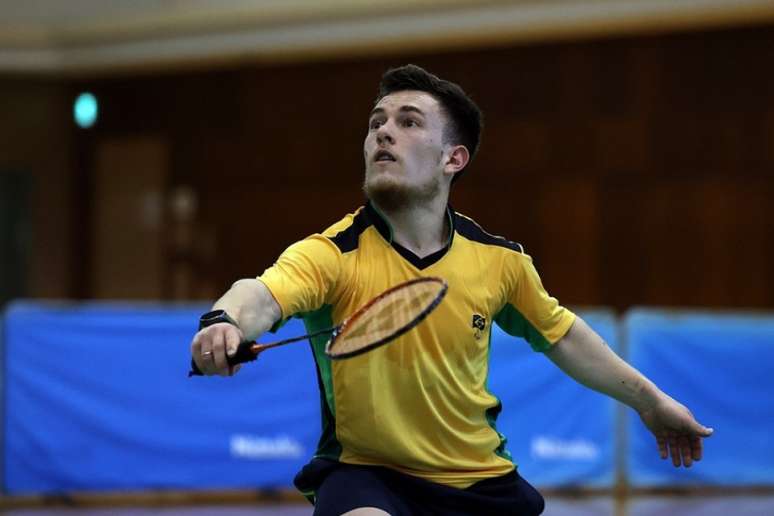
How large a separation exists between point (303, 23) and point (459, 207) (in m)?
2.67

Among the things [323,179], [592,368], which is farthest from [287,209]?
[592,368]

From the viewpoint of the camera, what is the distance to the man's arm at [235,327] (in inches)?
121

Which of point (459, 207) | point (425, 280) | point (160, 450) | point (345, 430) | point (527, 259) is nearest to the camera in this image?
point (425, 280)

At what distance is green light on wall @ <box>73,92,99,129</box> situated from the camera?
15.9m

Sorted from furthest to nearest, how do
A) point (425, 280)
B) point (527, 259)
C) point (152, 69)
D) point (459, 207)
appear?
point (152, 69), point (459, 207), point (527, 259), point (425, 280)

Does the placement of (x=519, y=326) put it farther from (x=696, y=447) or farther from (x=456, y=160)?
(x=696, y=447)

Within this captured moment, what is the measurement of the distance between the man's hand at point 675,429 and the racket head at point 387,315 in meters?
1.07

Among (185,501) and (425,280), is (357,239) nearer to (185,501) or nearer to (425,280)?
(425,280)

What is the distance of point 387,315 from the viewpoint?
341cm

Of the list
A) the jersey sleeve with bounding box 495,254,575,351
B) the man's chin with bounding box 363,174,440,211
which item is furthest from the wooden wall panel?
the man's chin with bounding box 363,174,440,211

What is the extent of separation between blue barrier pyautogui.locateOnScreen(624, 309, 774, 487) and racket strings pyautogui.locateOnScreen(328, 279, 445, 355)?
20.2 feet

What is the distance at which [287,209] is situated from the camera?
15.1m

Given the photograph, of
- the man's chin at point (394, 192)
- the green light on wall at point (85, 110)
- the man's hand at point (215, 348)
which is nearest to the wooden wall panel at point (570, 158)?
the green light on wall at point (85, 110)

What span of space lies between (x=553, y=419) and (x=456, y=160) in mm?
5474
